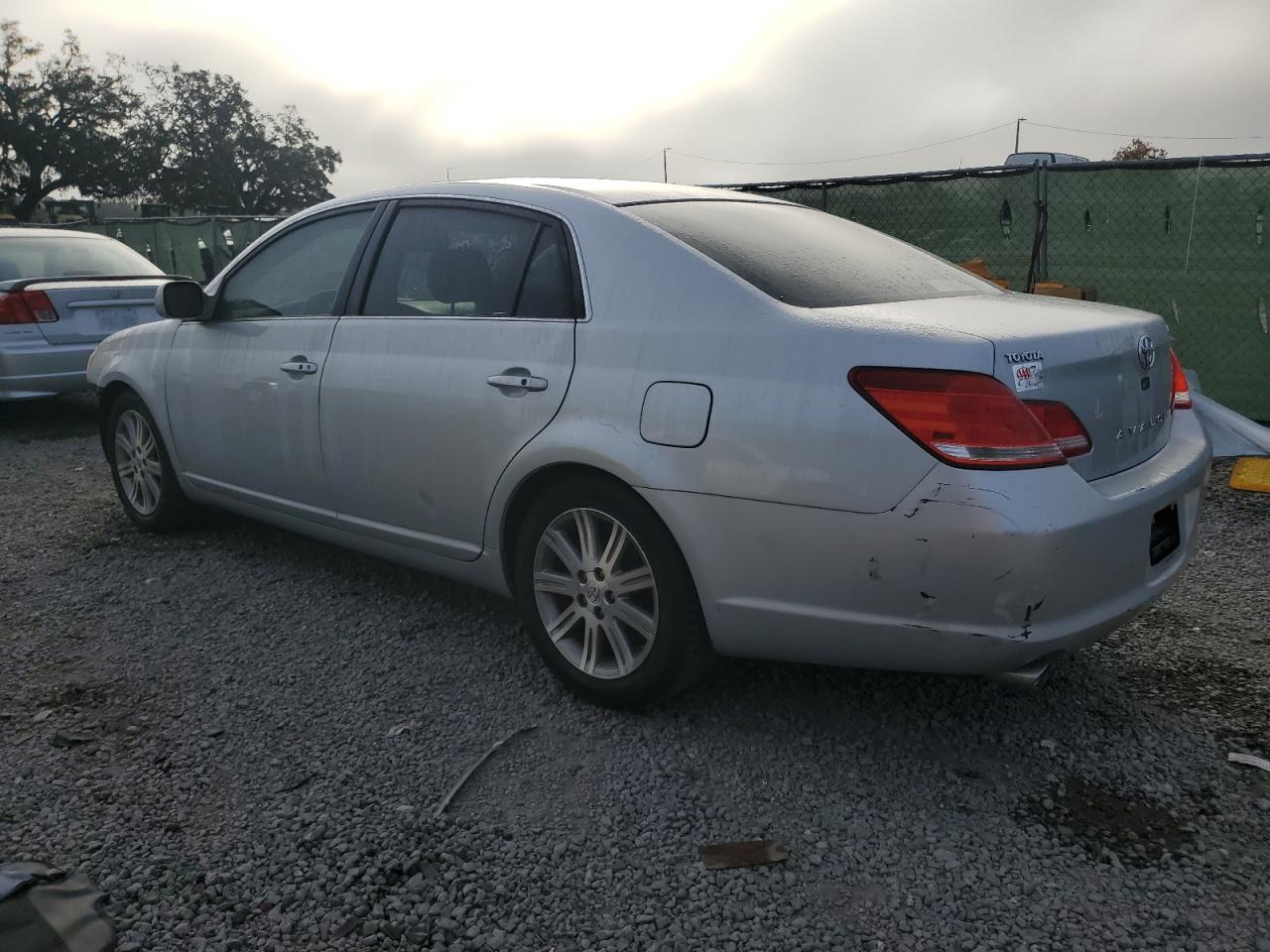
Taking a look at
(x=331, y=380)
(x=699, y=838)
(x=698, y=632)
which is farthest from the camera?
(x=331, y=380)

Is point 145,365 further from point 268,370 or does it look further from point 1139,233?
point 1139,233

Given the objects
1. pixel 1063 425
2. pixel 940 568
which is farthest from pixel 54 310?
pixel 1063 425

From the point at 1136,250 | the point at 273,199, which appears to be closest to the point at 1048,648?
the point at 1136,250

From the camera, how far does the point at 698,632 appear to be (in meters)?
2.98

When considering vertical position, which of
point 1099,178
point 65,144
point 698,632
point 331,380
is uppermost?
point 65,144

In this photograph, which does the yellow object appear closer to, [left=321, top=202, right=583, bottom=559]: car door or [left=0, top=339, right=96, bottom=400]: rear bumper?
[left=321, top=202, right=583, bottom=559]: car door

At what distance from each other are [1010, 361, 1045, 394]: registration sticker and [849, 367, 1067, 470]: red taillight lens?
0.04 metres

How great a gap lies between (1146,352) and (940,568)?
1.00 meters

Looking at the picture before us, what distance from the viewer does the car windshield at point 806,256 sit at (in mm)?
2957

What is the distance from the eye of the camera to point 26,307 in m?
7.91

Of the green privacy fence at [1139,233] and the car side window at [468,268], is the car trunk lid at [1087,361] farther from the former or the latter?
the green privacy fence at [1139,233]

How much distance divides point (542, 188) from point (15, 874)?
7.95 feet

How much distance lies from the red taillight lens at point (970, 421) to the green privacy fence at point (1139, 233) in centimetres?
569

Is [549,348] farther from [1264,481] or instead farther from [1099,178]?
[1099,178]
